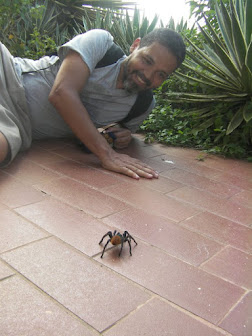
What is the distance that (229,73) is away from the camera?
12.3 ft

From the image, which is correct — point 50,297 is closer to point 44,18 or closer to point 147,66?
point 147,66

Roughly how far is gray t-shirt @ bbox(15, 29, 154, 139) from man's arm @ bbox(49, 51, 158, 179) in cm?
13

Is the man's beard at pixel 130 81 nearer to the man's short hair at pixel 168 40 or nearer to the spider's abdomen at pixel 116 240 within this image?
the man's short hair at pixel 168 40

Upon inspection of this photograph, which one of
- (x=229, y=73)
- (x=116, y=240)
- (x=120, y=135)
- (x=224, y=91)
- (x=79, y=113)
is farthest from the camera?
(x=224, y=91)

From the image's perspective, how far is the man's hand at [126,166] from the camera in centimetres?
264

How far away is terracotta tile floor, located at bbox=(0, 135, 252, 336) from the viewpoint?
1.20 m

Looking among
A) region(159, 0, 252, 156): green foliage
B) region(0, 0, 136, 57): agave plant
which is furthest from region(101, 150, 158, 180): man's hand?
region(0, 0, 136, 57): agave plant

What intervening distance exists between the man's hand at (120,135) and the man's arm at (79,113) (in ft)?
1.90

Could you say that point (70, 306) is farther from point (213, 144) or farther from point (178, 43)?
point (213, 144)

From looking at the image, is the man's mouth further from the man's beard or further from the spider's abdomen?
the spider's abdomen

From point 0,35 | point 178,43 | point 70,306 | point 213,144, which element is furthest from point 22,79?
point 0,35

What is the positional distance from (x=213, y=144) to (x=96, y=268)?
2.61 m

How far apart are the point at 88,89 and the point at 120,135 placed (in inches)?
21.5

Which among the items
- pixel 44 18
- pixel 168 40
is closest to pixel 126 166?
pixel 168 40
